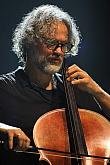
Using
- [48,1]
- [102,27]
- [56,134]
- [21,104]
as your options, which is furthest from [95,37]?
[56,134]

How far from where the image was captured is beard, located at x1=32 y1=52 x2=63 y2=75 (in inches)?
65.1

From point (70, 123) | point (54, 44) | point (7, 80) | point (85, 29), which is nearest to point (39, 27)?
point (54, 44)

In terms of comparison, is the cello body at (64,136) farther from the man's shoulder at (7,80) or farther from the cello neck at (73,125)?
the man's shoulder at (7,80)

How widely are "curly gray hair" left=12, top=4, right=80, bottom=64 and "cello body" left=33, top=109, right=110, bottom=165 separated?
0.35 metres

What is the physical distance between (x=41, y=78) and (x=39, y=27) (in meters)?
0.21

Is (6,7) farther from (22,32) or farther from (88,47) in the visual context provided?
(88,47)

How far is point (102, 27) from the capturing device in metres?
2.34

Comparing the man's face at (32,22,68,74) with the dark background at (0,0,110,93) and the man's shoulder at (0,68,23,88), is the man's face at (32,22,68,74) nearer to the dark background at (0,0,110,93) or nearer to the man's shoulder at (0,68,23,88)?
the man's shoulder at (0,68,23,88)

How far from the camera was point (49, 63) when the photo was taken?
1669 millimetres

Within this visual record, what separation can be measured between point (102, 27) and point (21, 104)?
0.84 m

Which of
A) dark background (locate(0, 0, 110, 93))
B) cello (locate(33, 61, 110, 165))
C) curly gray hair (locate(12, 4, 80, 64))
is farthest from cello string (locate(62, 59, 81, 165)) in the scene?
dark background (locate(0, 0, 110, 93))

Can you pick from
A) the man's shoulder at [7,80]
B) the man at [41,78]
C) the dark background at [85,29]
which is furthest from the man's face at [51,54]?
the dark background at [85,29]

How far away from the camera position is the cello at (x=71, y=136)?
1.43m

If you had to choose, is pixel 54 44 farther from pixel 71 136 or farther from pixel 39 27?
pixel 71 136
